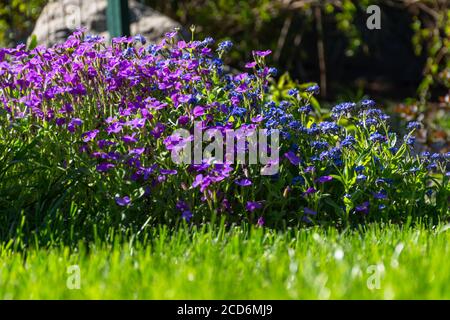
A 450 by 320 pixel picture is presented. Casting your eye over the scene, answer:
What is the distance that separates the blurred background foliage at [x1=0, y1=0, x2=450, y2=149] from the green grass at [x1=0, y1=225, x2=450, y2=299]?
16.0 feet

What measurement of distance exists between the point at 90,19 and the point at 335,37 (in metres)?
4.30

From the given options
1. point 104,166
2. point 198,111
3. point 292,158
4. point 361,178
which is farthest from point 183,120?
point 361,178

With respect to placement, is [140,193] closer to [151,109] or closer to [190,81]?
[151,109]

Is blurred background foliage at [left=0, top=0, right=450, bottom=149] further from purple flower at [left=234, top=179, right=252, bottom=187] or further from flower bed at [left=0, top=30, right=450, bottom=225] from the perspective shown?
purple flower at [left=234, top=179, right=252, bottom=187]

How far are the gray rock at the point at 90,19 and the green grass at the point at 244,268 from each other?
445 centimetres

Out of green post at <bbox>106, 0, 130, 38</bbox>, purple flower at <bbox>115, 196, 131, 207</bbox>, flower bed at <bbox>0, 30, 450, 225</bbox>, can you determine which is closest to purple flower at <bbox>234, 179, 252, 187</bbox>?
flower bed at <bbox>0, 30, 450, 225</bbox>

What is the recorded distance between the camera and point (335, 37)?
1131cm

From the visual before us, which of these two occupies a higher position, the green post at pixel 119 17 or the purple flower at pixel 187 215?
the green post at pixel 119 17

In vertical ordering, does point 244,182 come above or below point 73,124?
below

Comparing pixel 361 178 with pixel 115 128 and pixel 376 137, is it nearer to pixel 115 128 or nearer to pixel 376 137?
pixel 376 137

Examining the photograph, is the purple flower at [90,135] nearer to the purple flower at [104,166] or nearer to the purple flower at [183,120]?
the purple flower at [104,166]

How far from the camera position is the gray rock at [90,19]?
26.0 feet

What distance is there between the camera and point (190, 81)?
4.31 metres

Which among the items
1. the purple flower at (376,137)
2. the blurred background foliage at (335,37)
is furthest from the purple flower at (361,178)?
the blurred background foliage at (335,37)
